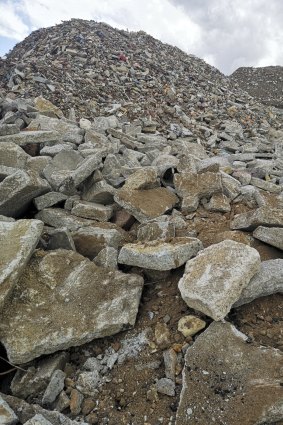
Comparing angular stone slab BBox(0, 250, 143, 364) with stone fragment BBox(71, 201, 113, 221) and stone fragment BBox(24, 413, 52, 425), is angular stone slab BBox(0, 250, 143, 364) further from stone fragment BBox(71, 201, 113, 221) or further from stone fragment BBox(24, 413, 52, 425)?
stone fragment BBox(71, 201, 113, 221)

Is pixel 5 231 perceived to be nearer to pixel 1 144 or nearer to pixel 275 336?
pixel 1 144

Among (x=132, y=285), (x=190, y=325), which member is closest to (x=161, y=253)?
(x=132, y=285)

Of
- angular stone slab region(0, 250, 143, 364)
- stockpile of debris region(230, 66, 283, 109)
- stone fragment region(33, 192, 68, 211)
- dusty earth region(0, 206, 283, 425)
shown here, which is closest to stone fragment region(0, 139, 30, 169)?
stone fragment region(33, 192, 68, 211)

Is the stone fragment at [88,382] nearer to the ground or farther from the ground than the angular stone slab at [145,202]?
nearer to the ground

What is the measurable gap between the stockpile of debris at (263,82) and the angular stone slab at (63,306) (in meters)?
17.9

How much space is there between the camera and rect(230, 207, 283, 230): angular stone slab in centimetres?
379

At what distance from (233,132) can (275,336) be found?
8960 millimetres

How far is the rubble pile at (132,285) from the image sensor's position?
2.57 m

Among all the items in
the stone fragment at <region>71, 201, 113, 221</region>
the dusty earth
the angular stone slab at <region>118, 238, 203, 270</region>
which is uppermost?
the angular stone slab at <region>118, 238, 203, 270</region>

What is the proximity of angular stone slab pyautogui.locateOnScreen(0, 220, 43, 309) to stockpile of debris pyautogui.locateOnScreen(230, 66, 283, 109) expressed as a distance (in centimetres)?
1790

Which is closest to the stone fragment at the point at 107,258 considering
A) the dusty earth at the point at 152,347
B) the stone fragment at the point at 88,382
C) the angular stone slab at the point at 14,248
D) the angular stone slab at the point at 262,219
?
the dusty earth at the point at 152,347

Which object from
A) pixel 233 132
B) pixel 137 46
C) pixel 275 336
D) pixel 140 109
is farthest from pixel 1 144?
pixel 137 46

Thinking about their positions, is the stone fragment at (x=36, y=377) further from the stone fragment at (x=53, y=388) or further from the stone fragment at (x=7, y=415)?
the stone fragment at (x=7, y=415)

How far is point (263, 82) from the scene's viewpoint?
2230 centimetres
